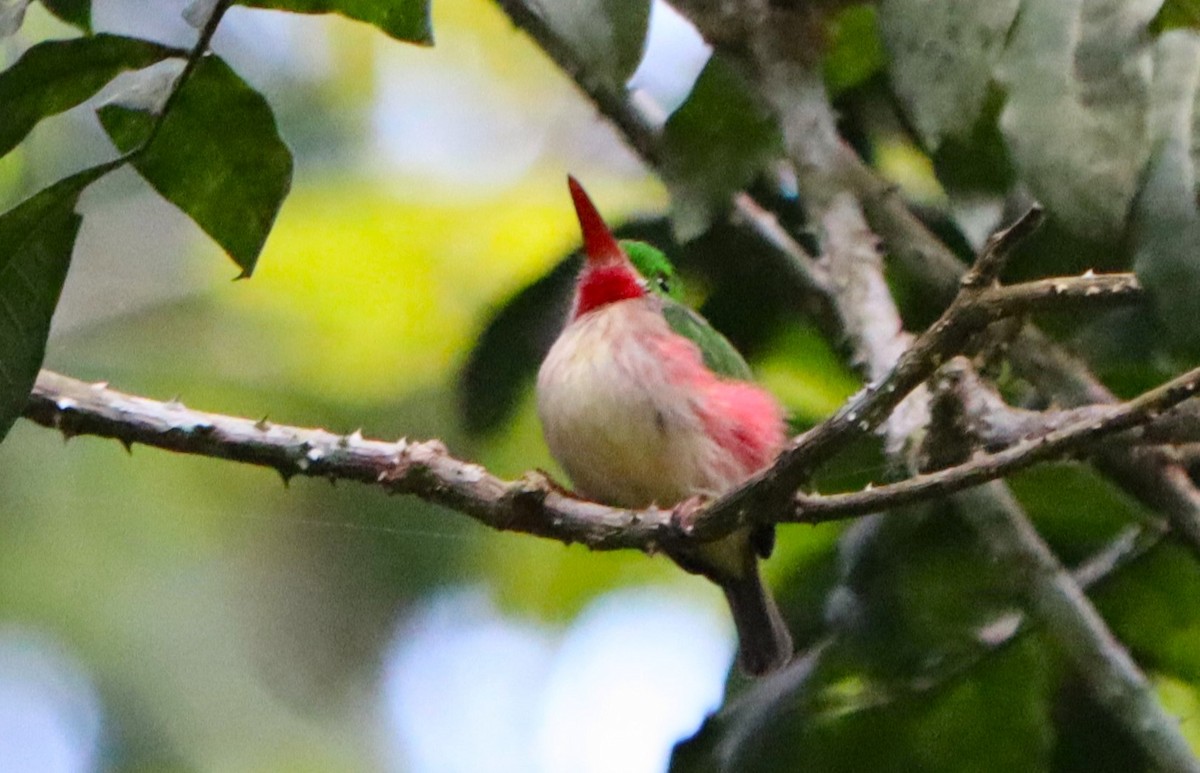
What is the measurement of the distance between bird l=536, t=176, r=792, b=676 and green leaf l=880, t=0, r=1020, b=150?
0.95 m

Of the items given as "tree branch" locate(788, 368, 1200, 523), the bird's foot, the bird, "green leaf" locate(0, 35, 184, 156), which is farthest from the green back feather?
"green leaf" locate(0, 35, 184, 156)

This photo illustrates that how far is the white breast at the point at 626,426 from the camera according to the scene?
2.76m

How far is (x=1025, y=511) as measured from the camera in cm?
286

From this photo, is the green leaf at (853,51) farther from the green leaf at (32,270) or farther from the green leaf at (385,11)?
the green leaf at (32,270)

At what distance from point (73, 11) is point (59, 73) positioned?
17cm

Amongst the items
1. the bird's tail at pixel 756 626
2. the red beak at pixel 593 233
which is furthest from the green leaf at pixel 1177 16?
the bird's tail at pixel 756 626

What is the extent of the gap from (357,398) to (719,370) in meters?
1.85

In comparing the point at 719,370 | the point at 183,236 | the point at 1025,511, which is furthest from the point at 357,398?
the point at 1025,511

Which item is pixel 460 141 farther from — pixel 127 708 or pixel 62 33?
pixel 127 708

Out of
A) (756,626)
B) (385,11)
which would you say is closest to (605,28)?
(385,11)

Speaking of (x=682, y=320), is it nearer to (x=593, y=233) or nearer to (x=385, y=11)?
(x=593, y=233)

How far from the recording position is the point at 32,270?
149cm

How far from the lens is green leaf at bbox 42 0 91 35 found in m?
1.69

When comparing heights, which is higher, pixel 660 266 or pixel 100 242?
pixel 100 242
